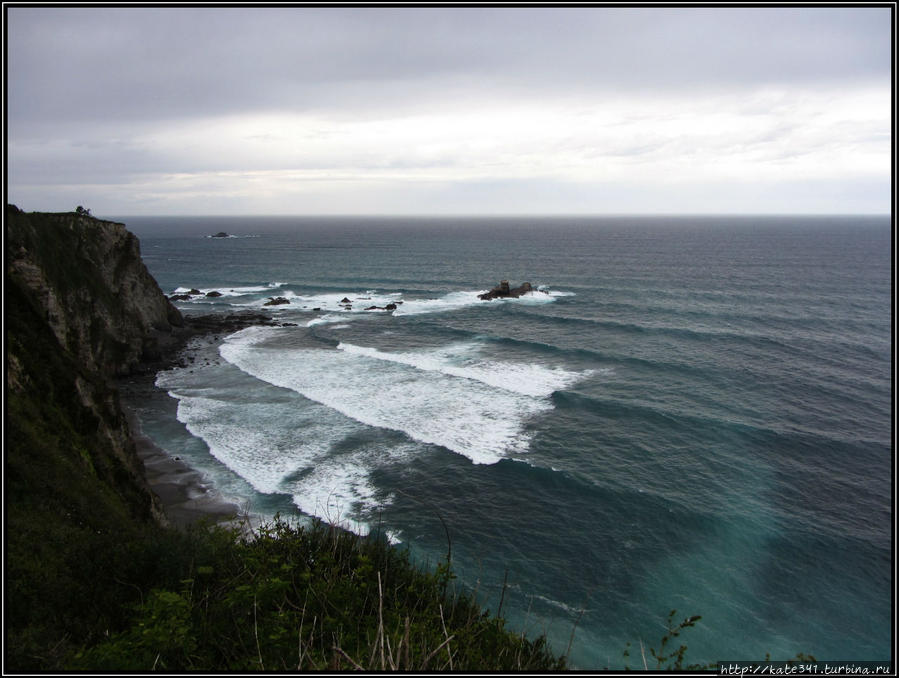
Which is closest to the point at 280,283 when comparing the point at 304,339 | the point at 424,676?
the point at 304,339

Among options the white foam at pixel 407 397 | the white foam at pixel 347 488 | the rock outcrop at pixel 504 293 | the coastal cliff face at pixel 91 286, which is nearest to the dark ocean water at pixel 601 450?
the white foam at pixel 347 488

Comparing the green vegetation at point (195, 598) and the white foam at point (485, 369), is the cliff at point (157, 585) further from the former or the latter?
the white foam at point (485, 369)

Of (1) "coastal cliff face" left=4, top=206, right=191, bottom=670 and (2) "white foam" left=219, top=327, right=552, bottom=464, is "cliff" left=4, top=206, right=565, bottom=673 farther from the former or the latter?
(2) "white foam" left=219, top=327, right=552, bottom=464

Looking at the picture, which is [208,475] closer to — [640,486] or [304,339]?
[640,486]

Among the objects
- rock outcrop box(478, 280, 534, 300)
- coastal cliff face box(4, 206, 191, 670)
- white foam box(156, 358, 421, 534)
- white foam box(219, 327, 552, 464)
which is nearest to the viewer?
coastal cliff face box(4, 206, 191, 670)

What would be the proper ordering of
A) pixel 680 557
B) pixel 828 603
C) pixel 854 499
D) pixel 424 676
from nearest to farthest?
1. pixel 424 676
2. pixel 828 603
3. pixel 680 557
4. pixel 854 499

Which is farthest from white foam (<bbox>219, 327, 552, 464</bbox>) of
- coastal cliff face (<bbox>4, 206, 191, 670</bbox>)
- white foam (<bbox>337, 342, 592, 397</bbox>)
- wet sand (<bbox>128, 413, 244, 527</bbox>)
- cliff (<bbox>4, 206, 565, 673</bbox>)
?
coastal cliff face (<bbox>4, 206, 191, 670</bbox>)

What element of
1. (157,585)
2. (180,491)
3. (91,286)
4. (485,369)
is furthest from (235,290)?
(157,585)
